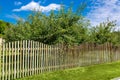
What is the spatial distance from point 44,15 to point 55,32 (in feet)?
6.45

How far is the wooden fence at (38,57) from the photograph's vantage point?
424 inches

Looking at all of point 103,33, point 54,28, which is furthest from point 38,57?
point 103,33

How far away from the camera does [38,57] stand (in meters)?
12.5

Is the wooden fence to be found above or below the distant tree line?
below

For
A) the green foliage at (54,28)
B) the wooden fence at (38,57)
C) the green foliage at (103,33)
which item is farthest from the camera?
the green foliage at (103,33)

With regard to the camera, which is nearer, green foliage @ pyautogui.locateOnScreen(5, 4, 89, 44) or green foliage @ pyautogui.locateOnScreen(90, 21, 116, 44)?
green foliage @ pyautogui.locateOnScreen(5, 4, 89, 44)

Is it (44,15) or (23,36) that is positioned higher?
(44,15)

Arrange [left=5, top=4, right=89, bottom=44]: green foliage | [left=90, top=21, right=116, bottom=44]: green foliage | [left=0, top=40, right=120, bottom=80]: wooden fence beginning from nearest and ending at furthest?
[left=0, top=40, right=120, bottom=80]: wooden fence < [left=5, top=4, right=89, bottom=44]: green foliage < [left=90, top=21, right=116, bottom=44]: green foliage

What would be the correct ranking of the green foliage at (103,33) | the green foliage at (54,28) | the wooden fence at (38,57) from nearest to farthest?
the wooden fence at (38,57)
the green foliage at (54,28)
the green foliage at (103,33)

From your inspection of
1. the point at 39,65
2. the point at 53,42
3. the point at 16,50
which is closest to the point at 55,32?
the point at 53,42

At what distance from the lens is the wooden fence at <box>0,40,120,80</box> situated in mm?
10781

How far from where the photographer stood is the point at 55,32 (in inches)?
607

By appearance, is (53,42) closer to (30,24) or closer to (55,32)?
(55,32)

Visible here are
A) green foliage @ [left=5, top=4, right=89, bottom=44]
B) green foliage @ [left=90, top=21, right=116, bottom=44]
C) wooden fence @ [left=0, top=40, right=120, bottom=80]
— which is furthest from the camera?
green foliage @ [left=90, top=21, right=116, bottom=44]
